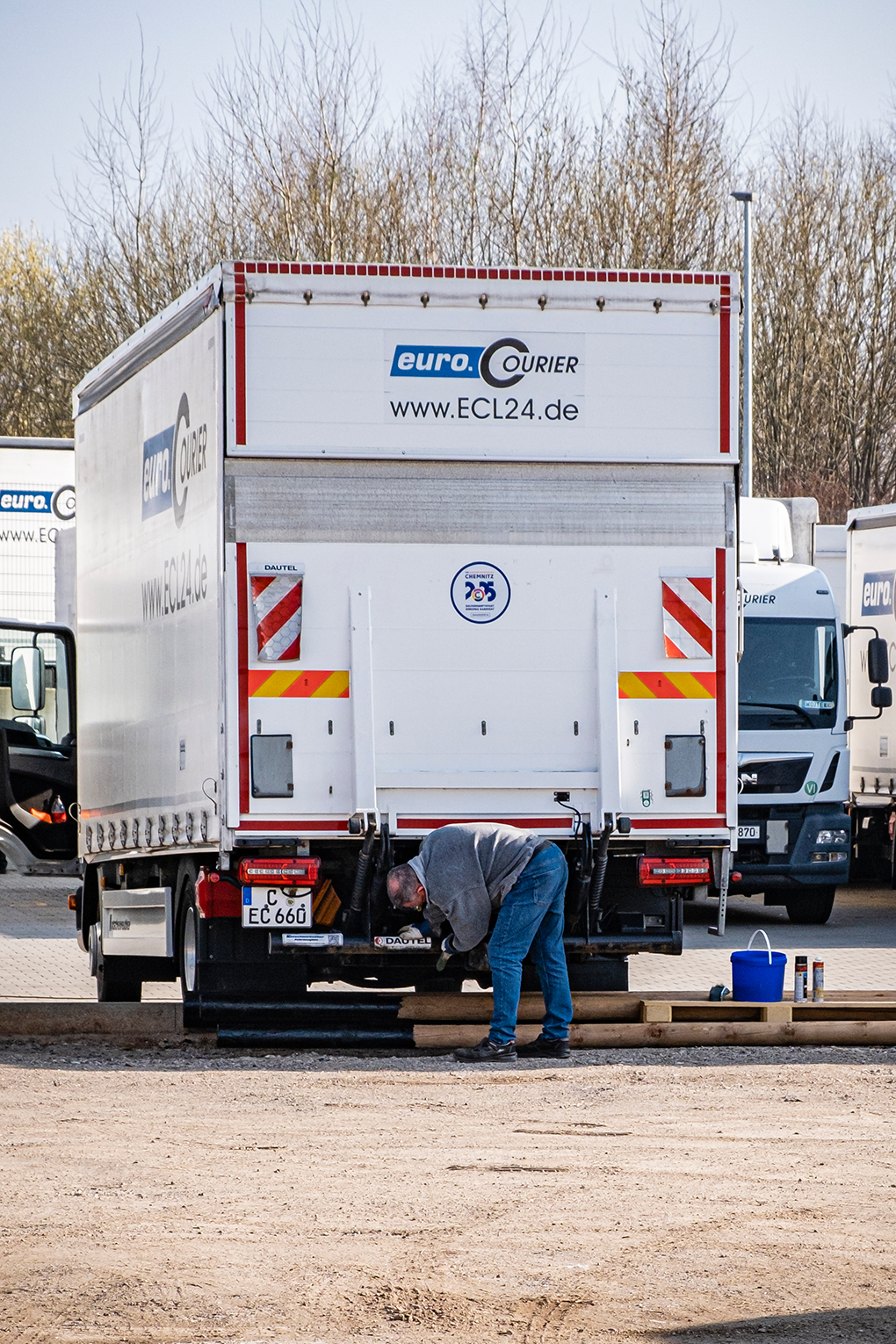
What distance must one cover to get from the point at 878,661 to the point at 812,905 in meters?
2.52

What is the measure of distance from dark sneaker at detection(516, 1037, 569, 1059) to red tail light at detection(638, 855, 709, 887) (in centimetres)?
101

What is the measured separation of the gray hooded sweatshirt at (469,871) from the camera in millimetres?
10688

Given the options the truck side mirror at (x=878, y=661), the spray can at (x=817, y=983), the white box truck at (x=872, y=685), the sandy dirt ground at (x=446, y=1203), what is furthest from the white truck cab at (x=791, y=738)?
the sandy dirt ground at (x=446, y=1203)

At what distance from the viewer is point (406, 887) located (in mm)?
10625

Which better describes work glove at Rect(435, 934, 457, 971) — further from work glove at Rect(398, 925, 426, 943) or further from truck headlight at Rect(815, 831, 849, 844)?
truck headlight at Rect(815, 831, 849, 844)

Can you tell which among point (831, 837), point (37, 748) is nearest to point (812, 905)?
point (831, 837)

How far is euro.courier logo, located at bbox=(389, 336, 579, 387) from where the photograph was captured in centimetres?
1131

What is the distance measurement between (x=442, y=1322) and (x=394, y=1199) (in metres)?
1.64

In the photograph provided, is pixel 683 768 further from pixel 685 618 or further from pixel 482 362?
pixel 482 362

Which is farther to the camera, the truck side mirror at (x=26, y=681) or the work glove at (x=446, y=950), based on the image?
the truck side mirror at (x=26, y=681)

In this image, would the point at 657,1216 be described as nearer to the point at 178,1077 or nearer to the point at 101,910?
the point at 178,1077

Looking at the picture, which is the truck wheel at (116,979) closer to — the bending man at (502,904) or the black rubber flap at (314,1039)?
the black rubber flap at (314,1039)

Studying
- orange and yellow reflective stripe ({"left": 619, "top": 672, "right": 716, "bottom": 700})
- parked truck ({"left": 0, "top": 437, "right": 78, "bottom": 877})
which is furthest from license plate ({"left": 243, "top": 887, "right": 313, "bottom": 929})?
parked truck ({"left": 0, "top": 437, "right": 78, "bottom": 877})

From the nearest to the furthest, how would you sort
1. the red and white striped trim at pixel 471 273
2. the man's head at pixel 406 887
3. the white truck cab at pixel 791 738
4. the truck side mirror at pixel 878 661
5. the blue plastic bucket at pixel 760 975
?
1. the man's head at pixel 406 887
2. the red and white striped trim at pixel 471 273
3. the blue plastic bucket at pixel 760 975
4. the white truck cab at pixel 791 738
5. the truck side mirror at pixel 878 661
